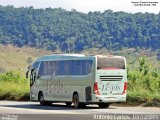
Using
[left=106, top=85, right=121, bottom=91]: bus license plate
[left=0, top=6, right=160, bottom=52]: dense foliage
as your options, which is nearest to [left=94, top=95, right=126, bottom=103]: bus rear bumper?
[left=106, top=85, right=121, bottom=91]: bus license plate

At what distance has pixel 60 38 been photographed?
186 metres

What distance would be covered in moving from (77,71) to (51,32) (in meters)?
161

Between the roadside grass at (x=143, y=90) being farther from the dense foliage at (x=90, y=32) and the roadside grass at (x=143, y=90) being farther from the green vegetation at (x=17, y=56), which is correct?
the dense foliage at (x=90, y=32)

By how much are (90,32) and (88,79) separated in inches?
5974

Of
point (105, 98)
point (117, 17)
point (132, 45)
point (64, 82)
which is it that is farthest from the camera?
point (117, 17)

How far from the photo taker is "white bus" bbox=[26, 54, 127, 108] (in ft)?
95.1

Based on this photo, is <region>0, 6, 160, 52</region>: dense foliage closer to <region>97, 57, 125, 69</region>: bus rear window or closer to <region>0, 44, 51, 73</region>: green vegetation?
<region>0, 44, 51, 73</region>: green vegetation

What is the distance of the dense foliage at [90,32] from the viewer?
566ft

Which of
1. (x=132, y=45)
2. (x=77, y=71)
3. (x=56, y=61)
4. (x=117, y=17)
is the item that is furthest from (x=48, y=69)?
(x=117, y=17)

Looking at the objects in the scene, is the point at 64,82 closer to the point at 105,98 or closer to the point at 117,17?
the point at 105,98

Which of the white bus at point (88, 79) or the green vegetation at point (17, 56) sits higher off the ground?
the white bus at point (88, 79)

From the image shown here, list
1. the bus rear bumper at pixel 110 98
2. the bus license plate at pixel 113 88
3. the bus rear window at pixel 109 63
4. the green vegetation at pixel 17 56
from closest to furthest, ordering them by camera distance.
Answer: the bus rear bumper at pixel 110 98, the bus rear window at pixel 109 63, the bus license plate at pixel 113 88, the green vegetation at pixel 17 56

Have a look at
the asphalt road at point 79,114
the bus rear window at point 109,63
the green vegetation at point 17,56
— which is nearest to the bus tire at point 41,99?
the bus rear window at point 109,63

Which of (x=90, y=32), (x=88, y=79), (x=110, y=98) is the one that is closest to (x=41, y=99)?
(x=88, y=79)
